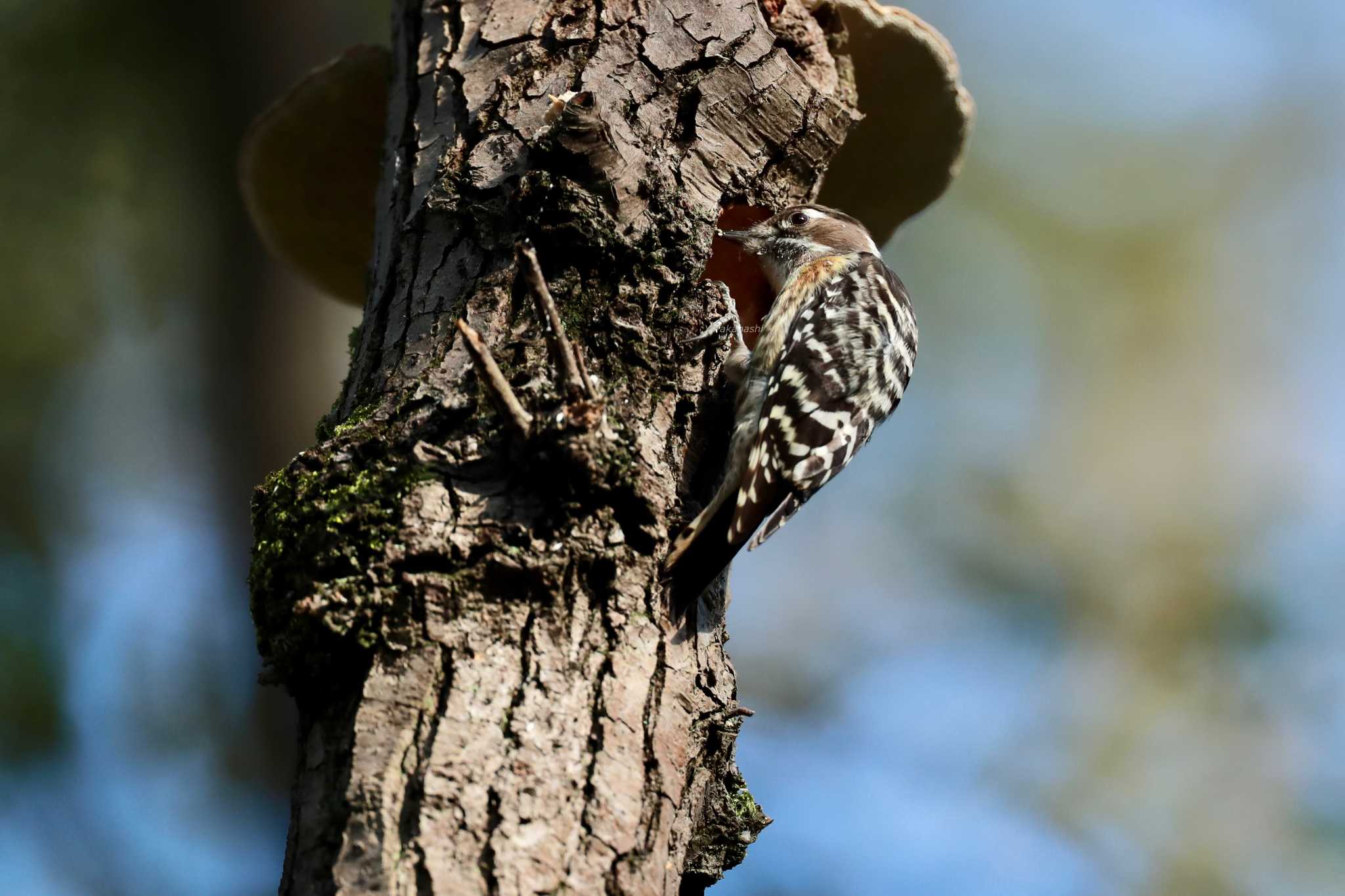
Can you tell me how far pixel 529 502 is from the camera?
9.03ft

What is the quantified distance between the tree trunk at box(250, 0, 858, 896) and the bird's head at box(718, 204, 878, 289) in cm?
78

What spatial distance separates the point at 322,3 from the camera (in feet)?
22.9

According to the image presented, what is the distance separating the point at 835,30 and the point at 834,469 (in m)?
1.64

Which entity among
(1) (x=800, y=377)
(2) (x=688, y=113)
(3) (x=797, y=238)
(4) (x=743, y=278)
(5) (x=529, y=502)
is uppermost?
(4) (x=743, y=278)

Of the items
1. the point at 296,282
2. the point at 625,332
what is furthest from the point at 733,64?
the point at 296,282

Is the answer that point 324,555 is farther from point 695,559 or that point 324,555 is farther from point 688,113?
point 688,113

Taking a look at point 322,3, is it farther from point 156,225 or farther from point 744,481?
point 744,481

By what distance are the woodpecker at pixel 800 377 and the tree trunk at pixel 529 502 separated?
0.12 metres

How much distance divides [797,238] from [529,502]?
2415 millimetres

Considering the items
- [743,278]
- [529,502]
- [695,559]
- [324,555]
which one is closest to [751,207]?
[743,278]

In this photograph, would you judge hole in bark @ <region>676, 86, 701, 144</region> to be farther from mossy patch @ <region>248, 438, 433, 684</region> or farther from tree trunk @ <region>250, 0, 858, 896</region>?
mossy patch @ <region>248, 438, 433, 684</region>

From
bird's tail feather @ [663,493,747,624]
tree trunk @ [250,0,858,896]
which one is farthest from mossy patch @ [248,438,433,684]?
bird's tail feather @ [663,493,747,624]

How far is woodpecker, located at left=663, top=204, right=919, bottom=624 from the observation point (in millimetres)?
3211

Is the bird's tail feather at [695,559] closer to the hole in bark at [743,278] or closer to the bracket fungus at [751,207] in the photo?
the bracket fungus at [751,207]
